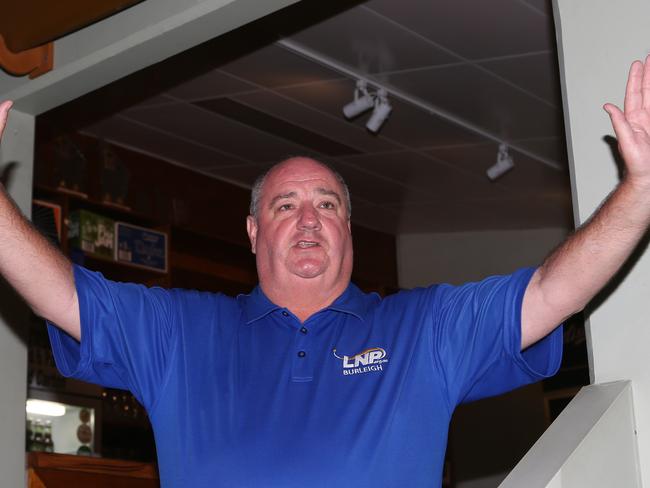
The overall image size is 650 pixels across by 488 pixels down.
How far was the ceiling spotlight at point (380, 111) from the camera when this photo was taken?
5.12m

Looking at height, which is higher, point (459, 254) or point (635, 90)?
point (459, 254)

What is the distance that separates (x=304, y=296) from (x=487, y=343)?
49 cm

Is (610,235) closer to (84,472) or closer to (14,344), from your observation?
(14,344)

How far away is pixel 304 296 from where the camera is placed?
8.29 feet

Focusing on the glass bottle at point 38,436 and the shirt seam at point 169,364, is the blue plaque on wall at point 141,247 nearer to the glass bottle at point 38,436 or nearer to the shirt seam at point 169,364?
the glass bottle at point 38,436

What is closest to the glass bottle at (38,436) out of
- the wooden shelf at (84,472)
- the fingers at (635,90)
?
the wooden shelf at (84,472)

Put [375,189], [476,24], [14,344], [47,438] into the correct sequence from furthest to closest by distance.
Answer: [375,189] < [47,438] < [476,24] < [14,344]

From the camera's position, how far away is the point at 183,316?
96.1 inches

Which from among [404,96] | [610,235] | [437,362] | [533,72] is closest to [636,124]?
[610,235]

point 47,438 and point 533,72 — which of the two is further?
point 47,438

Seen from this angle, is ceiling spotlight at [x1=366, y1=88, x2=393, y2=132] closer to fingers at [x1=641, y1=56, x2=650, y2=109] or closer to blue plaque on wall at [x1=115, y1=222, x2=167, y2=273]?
blue plaque on wall at [x1=115, y1=222, x2=167, y2=273]

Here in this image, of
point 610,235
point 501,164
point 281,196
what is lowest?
point 610,235

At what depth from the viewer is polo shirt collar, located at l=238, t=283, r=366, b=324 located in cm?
247

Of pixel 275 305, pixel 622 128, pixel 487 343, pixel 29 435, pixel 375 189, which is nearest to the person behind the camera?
pixel 622 128
